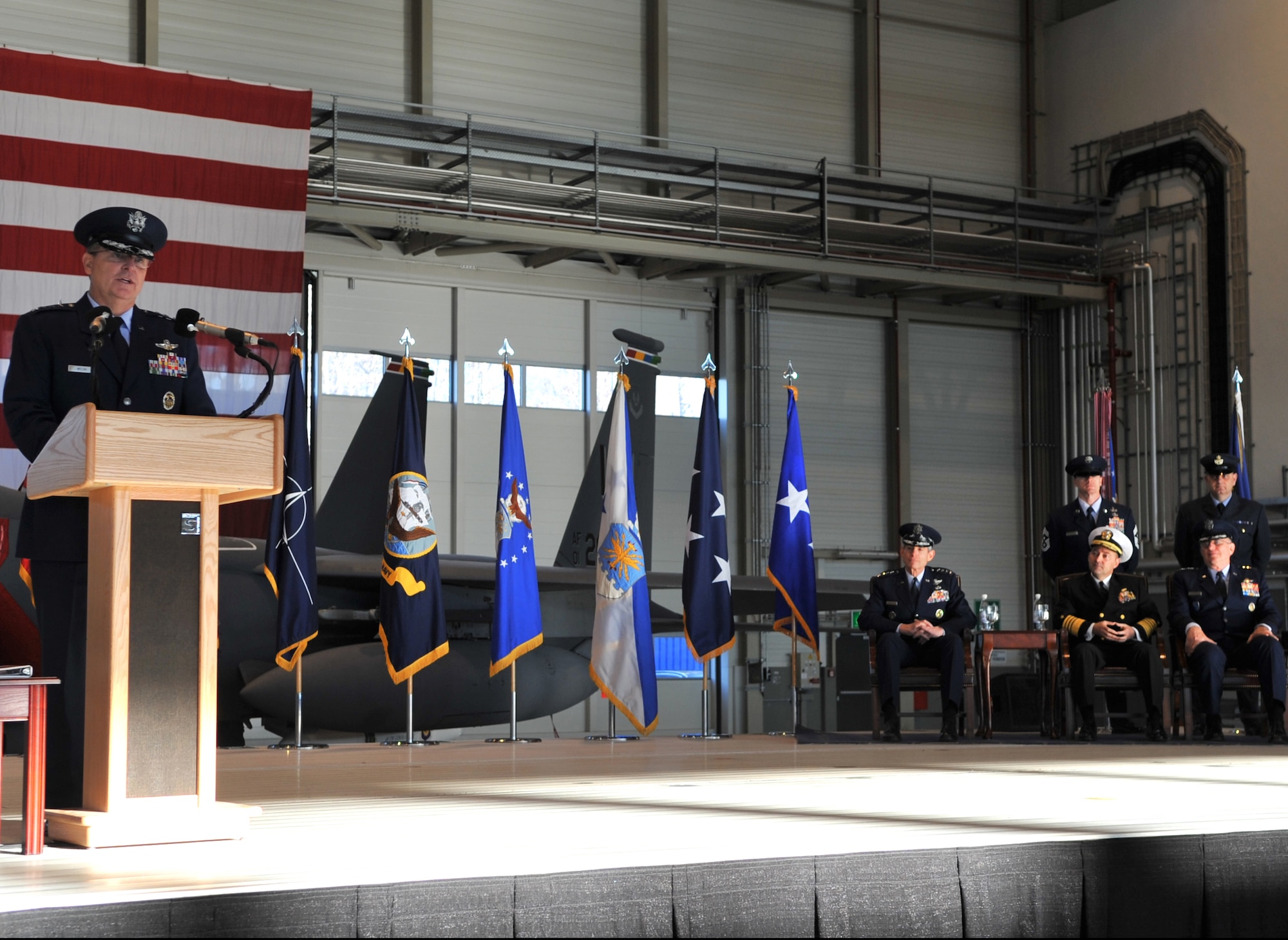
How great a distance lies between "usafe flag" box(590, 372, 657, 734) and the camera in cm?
645

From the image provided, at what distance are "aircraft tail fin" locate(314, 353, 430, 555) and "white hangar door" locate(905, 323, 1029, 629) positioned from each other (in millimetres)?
6232

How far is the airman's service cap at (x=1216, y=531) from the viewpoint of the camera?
Answer: 6227 mm

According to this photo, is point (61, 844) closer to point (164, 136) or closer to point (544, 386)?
point (164, 136)

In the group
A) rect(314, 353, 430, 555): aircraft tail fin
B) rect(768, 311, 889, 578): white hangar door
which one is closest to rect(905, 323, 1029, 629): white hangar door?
rect(768, 311, 889, 578): white hangar door

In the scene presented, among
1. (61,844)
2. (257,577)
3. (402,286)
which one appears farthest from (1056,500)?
(61,844)

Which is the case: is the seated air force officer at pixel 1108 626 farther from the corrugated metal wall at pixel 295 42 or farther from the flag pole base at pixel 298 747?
the corrugated metal wall at pixel 295 42

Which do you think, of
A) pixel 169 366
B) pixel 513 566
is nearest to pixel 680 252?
pixel 513 566

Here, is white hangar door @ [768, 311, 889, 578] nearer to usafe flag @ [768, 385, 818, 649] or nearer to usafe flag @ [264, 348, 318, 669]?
usafe flag @ [768, 385, 818, 649]

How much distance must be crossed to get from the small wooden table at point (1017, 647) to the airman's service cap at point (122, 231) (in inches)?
172

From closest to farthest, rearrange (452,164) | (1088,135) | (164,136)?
(164,136)
(452,164)
(1088,135)

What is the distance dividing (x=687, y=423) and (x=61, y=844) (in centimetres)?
1024

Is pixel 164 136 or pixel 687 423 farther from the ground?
pixel 164 136

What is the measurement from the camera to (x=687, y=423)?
12.7m

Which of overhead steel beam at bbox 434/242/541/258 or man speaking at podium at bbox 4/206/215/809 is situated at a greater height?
overhead steel beam at bbox 434/242/541/258
